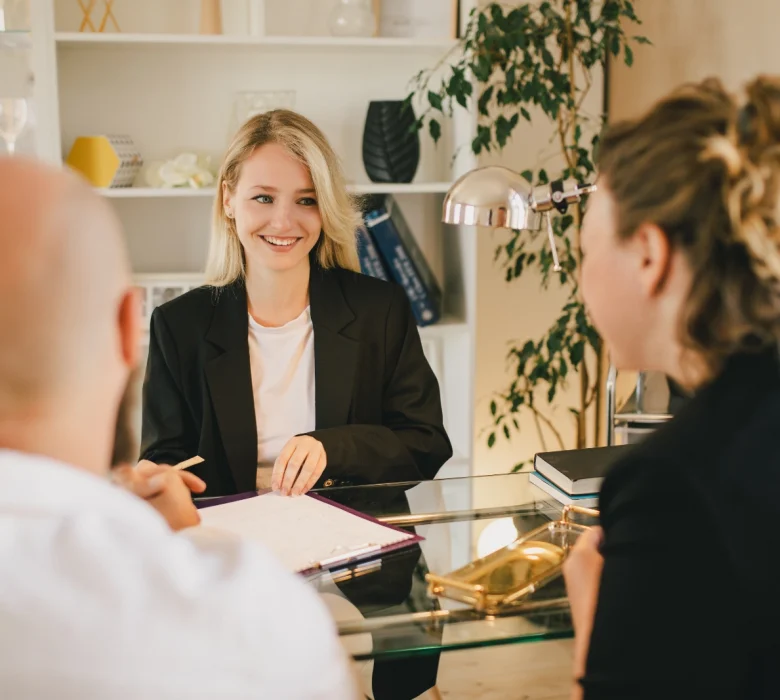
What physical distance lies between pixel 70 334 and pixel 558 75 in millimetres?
2263

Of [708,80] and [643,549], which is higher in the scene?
[708,80]

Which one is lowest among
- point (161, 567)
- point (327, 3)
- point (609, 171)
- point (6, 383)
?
point (161, 567)

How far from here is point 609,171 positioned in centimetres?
103

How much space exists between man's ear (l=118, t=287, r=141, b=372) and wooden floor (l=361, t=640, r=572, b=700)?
6.42 feet

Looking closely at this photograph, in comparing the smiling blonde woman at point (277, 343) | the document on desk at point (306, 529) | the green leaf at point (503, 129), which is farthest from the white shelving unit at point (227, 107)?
the document on desk at point (306, 529)

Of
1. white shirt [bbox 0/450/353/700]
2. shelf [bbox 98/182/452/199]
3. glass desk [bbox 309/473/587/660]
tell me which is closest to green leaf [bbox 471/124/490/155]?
shelf [bbox 98/182/452/199]

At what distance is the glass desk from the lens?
122 centimetres

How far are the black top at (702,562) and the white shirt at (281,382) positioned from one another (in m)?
1.26

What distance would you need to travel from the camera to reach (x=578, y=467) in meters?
1.71

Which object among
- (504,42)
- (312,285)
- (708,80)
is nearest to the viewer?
(708,80)

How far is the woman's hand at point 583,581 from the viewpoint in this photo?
1093 mm

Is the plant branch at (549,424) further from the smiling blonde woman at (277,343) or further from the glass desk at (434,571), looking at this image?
the glass desk at (434,571)

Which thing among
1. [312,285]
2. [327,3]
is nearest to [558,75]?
[327,3]

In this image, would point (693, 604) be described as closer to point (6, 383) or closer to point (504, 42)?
point (6, 383)
